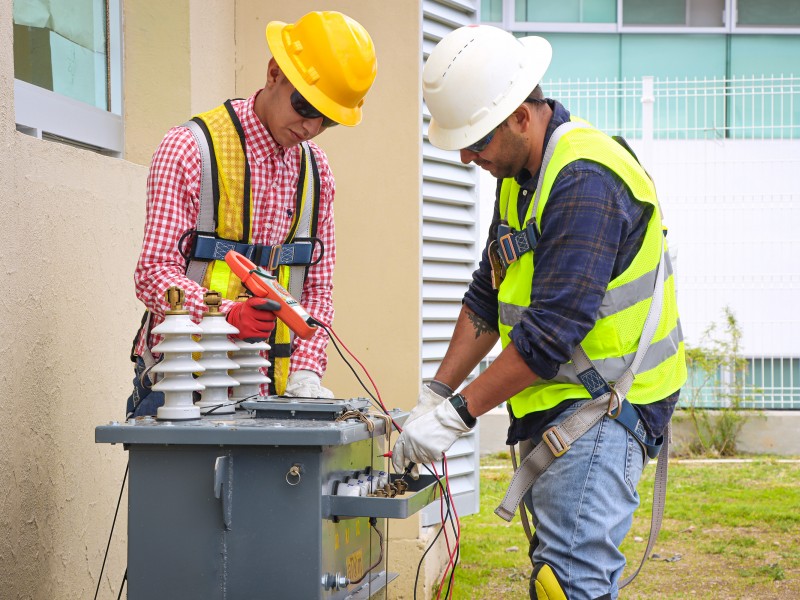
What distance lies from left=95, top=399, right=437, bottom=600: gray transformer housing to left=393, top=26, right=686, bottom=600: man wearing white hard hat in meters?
0.52

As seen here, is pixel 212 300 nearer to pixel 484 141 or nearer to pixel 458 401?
pixel 458 401

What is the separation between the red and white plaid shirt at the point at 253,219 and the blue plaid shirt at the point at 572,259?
83 cm

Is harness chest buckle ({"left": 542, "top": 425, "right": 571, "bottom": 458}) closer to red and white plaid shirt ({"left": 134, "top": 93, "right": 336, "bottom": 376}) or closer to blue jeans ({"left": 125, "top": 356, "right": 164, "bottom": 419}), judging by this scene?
red and white plaid shirt ({"left": 134, "top": 93, "right": 336, "bottom": 376})

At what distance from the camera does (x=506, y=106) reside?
9.64 ft

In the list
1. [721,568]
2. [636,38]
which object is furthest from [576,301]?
[636,38]

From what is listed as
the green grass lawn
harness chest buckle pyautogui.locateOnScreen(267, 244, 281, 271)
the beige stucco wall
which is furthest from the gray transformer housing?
the green grass lawn

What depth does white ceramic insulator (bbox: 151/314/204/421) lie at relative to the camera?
8.27 ft

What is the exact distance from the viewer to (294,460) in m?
2.42

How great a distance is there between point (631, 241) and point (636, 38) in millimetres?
10163

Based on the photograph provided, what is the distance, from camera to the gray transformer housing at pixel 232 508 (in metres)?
2.40

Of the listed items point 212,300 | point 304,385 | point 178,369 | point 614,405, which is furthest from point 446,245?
point 178,369

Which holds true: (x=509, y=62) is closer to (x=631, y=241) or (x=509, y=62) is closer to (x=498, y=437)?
(x=631, y=241)

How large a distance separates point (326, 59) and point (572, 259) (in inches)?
37.6

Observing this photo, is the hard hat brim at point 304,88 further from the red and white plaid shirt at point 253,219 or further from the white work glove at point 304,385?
the white work glove at point 304,385
